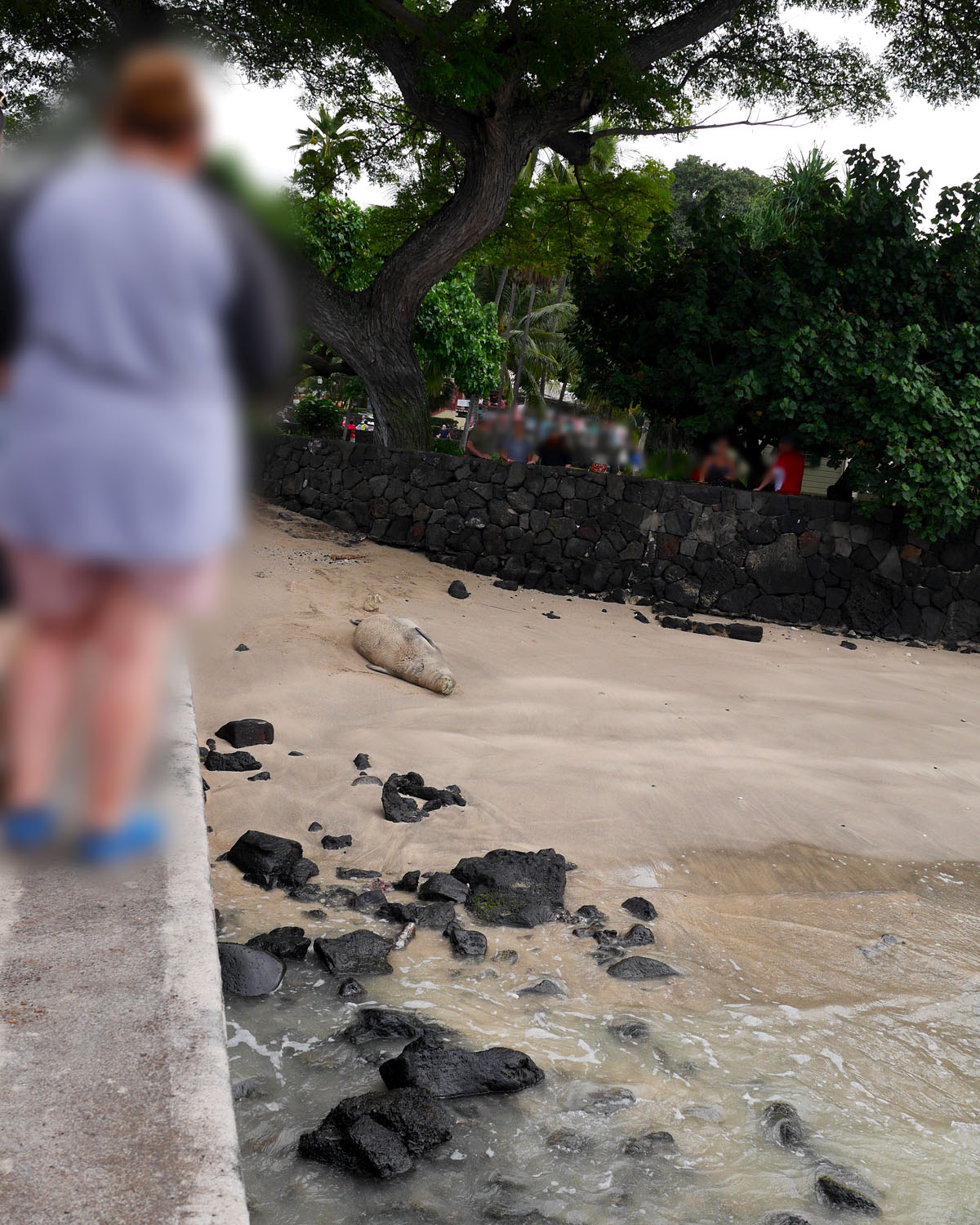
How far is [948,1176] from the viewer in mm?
6652

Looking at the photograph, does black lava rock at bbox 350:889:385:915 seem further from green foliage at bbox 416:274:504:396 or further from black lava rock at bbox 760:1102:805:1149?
green foliage at bbox 416:274:504:396

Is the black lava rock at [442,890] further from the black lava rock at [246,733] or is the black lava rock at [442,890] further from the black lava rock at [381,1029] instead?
the black lava rock at [246,733]

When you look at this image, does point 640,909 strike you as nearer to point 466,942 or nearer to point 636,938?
point 636,938

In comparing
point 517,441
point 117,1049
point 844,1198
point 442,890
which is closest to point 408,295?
point 442,890

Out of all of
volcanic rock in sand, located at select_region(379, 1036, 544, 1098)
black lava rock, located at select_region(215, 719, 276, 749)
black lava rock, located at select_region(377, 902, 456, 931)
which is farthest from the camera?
black lava rock, located at select_region(215, 719, 276, 749)

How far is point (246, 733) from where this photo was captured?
33.4 feet

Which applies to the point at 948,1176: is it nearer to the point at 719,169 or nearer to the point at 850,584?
the point at 850,584

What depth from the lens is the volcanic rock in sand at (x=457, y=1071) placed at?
21.5 ft

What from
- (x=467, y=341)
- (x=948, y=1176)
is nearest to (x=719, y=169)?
(x=467, y=341)

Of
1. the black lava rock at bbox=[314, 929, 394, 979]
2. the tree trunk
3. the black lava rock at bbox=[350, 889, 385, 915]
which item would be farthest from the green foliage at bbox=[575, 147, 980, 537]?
the black lava rock at bbox=[314, 929, 394, 979]

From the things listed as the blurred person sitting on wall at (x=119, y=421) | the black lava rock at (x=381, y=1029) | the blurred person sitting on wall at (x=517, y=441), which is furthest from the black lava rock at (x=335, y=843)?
the blurred person sitting on wall at (x=119, y=421)

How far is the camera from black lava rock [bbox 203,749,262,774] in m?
9.72

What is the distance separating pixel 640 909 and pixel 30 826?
28.6 ft

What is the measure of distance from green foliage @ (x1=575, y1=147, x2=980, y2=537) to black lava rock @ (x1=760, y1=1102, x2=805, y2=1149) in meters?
10.5
